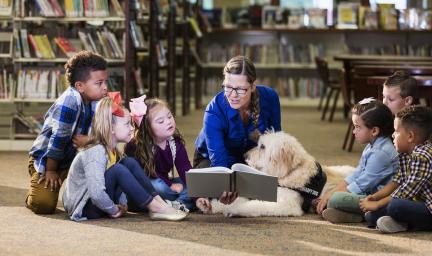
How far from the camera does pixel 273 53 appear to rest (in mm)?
12555

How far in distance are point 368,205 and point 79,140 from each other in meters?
1.49

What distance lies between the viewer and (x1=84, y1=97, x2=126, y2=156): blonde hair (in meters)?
4.21

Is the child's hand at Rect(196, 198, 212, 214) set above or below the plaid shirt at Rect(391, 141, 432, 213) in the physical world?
below

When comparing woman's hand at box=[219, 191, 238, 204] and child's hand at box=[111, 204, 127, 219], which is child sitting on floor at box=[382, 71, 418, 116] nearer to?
woman's hand at box=[219, 191, 238, 204]

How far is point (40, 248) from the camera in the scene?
3.61 meters

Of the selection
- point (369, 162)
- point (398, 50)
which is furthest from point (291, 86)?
point (369, 162)

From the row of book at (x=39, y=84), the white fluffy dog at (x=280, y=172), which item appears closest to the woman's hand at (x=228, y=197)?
the white fluffy dog at (x=280, y=172)

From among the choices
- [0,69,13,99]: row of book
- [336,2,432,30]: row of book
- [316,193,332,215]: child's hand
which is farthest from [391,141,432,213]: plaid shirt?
[336,2,432,30]: row of book

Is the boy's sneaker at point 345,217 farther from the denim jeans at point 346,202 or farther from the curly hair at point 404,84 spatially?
the curly hair at point 404,84

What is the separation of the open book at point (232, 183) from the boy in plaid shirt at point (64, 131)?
717 mm

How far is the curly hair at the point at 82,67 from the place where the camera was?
15.1 ft

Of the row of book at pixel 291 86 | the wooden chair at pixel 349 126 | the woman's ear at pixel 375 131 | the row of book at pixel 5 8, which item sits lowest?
the row of book at pixel 291 86

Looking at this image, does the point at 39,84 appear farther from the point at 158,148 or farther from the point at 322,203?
the point at 322,203

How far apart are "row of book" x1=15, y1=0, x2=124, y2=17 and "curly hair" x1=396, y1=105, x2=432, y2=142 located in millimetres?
3447
